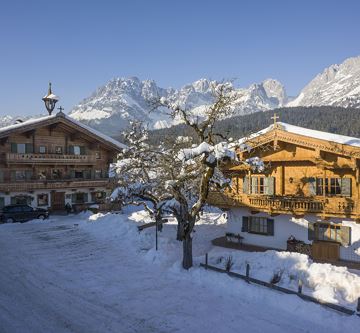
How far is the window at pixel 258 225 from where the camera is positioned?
24.9 m

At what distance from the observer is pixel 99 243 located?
25.0m

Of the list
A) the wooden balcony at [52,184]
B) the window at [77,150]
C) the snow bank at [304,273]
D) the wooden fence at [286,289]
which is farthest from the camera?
the window at [77,150]

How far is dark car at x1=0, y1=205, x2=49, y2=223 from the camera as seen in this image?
3116cm

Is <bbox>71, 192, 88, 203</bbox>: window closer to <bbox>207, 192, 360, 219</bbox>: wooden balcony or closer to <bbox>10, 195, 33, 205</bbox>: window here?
<bbox>10, 195, 33, 205</bbox>: window

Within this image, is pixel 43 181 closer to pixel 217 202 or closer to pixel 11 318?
pixel 217 202

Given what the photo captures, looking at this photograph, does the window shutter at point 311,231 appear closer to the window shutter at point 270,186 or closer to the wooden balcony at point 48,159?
the window shutter at point 270,186

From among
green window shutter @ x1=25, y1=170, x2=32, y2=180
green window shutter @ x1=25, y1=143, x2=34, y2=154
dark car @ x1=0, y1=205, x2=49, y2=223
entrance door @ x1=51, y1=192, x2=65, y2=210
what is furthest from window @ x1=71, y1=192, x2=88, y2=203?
dark car @ x1=0, y1=205, x2=49, y2=223

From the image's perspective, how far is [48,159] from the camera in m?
38.1

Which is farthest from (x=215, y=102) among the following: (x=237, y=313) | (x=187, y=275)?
(x=237, y=313)

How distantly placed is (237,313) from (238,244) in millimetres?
11660

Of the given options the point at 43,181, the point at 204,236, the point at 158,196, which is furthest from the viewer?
the point at 43,181

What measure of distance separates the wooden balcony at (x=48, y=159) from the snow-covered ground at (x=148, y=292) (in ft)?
44.0

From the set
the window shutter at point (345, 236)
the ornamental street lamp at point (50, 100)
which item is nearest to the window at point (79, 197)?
the ornamental street lamp at point (50, 100)

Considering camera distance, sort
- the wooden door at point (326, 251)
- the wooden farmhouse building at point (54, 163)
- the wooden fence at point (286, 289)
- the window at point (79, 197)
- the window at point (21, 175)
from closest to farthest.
Result: the wooden fence at point (286, 289), the wooden door at point (326, 251), the wooden farmhouse building at point (54, 163), the window at point (21, 175), the window at point (79, 197)
